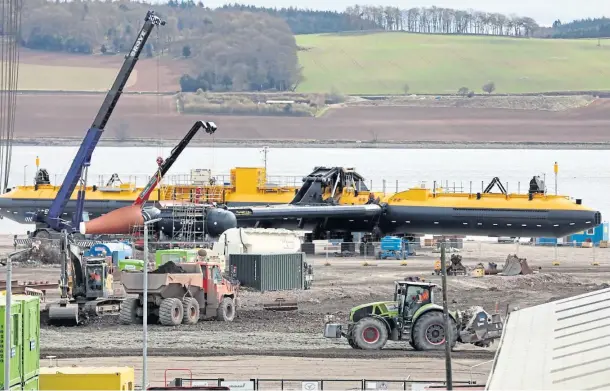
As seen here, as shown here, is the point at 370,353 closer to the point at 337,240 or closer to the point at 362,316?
the point at 362,316

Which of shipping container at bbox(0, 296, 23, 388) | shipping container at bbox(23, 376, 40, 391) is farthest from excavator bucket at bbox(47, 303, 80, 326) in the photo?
shipping container at bbox(0, 296, 23, 388)

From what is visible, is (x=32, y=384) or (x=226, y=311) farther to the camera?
(x=226, y=311)

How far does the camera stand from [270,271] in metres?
41.5

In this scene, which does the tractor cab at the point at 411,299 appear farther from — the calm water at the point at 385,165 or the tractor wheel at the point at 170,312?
the calm water at the point at 385,165

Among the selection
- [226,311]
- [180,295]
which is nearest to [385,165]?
[226,311]

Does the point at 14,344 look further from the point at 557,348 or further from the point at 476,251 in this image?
the point at 476,251

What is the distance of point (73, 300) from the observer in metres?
35.1

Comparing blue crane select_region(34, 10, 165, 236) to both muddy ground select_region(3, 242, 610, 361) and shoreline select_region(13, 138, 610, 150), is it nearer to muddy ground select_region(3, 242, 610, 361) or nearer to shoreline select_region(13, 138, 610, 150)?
muddy ground select_region(3, 242, 610, 361)

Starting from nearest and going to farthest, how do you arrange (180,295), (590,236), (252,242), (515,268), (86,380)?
(86,380) → (180,295) → (515,268) → (252,242) → (590,236)

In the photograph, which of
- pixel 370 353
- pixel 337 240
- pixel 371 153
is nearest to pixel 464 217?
pixel 337 240

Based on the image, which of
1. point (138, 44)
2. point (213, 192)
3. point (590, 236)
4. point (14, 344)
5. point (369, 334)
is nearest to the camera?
point (14, 344)

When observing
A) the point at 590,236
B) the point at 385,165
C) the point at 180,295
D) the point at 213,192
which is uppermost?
the point at 385,165

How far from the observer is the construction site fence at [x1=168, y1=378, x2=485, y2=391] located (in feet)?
79.2

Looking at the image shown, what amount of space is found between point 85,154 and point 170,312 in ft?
71.0
